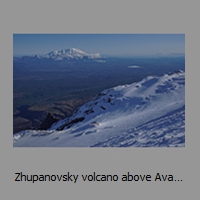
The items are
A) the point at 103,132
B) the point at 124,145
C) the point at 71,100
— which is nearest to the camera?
the point at 124,145

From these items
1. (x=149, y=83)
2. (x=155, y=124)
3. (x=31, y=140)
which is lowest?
(x=31, y=140)

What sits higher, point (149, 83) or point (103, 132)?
point (149, 83)

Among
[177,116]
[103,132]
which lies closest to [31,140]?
[103,132]

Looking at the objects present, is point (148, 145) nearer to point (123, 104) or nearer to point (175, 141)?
point (175, 141)

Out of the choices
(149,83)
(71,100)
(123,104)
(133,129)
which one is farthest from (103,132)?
(71,100)

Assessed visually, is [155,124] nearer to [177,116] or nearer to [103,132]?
[177,116]

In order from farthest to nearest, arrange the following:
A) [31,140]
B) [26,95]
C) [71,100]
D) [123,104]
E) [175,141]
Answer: [26,95] < [71,100] < [123,104] < [31,140] < [175,141]

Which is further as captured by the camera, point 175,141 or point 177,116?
point 177,116
